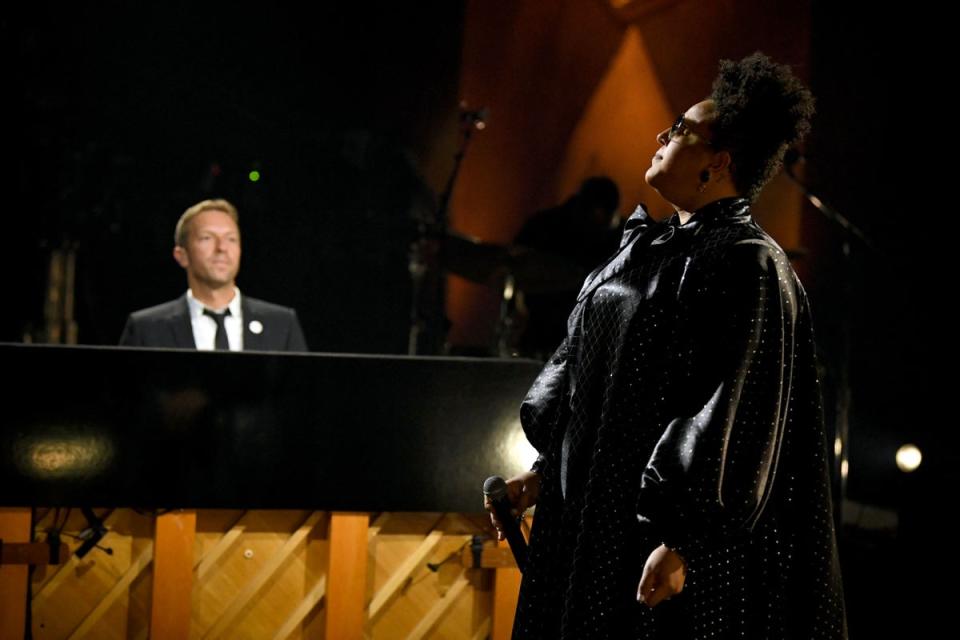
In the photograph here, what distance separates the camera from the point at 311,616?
2.04 metres

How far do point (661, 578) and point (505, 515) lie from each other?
0.36m

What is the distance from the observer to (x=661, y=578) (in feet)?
4.09

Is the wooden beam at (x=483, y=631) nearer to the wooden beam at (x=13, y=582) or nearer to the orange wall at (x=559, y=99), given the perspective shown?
the wooden beam at (x=13, y=582)

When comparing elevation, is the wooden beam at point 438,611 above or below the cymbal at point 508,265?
below

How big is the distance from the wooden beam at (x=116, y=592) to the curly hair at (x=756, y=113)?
1.38 meters

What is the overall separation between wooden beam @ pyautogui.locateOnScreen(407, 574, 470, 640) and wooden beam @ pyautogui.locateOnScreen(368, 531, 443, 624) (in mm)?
83

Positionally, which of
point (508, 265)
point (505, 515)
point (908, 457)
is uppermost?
→ point (508, 265)

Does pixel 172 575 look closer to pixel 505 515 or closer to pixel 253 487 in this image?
pixel 253 487

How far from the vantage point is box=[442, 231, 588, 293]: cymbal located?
14.4 ft

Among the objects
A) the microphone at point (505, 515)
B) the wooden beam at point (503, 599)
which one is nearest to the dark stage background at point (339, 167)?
the wooden beam at point (503, 599)

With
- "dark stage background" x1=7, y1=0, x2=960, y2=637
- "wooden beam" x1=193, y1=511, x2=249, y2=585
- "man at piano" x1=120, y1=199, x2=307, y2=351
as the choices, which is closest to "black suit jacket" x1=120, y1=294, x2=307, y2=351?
"man at piano" x1=120, y1=199, x2=307, y2=351

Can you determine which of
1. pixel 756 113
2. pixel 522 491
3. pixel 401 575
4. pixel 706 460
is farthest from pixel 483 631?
pixel 756 113

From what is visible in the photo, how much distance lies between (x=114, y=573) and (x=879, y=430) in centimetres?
344

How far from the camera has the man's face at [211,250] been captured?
3406mm
